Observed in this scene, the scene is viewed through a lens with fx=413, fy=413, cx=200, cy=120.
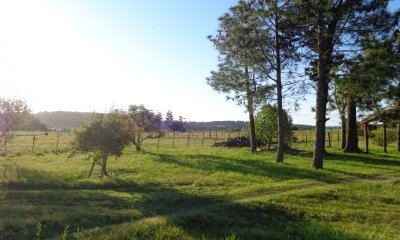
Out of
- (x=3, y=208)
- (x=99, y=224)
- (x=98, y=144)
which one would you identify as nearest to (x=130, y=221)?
(x=99, y=224)

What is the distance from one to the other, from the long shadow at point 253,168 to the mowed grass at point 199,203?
0.06 meters

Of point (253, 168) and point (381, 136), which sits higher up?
point (381, 136)

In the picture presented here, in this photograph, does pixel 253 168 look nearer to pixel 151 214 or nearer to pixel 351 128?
pixel 151 214

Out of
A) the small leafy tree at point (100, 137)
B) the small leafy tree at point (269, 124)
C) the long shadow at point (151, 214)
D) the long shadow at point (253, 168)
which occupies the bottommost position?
the long shadow at point (151, 214)

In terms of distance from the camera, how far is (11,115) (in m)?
25.9

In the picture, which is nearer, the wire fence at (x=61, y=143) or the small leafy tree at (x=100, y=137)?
the small leafy tree at (x=100, y=137)

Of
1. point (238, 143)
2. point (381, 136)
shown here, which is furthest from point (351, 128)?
point (381, 136)

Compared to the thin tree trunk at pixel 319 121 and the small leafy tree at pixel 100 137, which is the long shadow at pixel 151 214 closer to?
the small leafy tree at pixel 100 137

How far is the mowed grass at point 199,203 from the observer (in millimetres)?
11172

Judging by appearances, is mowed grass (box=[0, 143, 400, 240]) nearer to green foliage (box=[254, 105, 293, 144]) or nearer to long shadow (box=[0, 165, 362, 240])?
long shadow (box=[0, 165, 362, 240])

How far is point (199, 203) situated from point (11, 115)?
16.5 meters

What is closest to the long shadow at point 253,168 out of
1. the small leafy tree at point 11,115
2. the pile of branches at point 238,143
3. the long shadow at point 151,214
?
the long shadow at point 151,214

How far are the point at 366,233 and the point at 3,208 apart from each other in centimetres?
1086

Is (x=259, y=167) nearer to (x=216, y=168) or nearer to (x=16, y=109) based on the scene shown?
(x=216, y=168)
